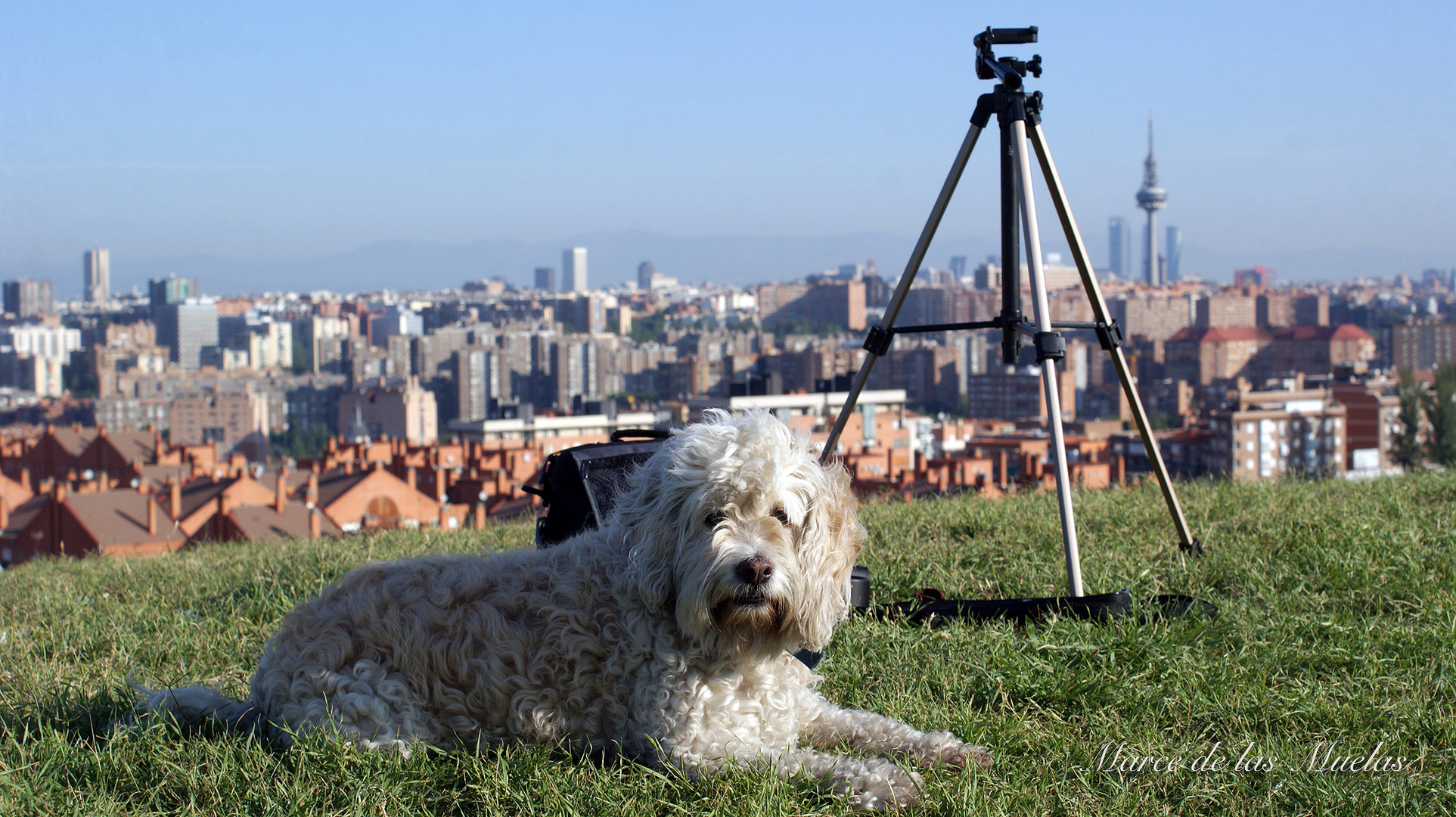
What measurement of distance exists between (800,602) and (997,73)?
7.61 feet

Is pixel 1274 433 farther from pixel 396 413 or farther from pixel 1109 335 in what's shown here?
pixel 396 413

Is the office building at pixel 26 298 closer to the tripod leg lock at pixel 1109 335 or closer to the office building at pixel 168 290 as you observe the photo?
the office building at pixel 168 290

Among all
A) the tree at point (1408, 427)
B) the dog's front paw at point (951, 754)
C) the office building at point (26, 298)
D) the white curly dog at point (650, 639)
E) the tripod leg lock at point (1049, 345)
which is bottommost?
the tree at point (1408, 427)

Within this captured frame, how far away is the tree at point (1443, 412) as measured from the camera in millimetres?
24734

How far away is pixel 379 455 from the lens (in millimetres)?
39250

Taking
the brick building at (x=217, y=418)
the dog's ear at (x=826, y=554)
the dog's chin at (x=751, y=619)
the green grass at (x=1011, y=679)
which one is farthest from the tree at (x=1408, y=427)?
the brick building at (x=217, y=418)

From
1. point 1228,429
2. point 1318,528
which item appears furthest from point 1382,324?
point 1318,528

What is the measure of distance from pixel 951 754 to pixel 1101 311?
2.29 meters

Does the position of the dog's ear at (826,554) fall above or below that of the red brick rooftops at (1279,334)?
below

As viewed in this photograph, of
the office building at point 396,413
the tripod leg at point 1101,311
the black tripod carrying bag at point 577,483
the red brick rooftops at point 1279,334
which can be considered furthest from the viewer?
the red brick rooftops at point 1279,334

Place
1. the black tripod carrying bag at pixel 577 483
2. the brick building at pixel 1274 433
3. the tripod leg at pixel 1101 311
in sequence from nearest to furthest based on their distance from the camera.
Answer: the black tripod carrying bag at pixel 577 483 < the tripod leg at pixel 1101 311 < the brick building at pixel 1274 433

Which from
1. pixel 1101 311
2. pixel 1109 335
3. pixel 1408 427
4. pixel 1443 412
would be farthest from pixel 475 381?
pixel 1109 335

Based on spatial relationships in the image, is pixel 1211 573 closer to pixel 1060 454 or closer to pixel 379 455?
pixel 1060 454

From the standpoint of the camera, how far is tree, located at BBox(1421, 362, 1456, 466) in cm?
2473
